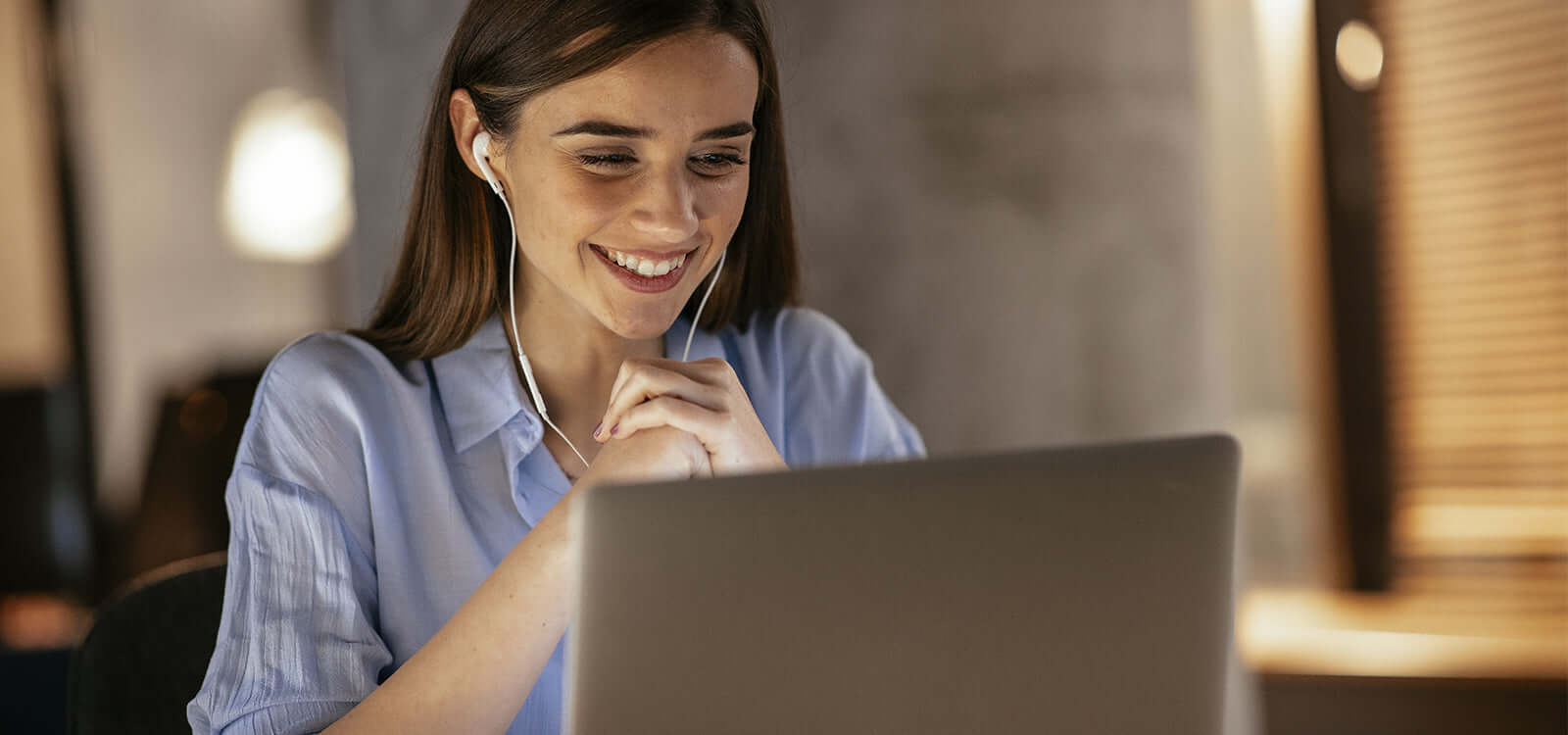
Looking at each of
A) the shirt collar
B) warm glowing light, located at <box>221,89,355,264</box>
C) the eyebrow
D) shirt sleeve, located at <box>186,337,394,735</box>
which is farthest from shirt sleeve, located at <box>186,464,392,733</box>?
warm glowing light, located at <box>221,89,355,264</box>

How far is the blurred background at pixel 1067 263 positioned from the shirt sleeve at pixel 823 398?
345mm

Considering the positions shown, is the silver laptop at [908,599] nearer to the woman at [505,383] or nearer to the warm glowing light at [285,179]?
the woman at [505,383]

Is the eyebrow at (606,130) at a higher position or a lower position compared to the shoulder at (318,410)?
higher

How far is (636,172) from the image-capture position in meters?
1.18

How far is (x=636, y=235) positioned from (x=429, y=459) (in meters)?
0.27

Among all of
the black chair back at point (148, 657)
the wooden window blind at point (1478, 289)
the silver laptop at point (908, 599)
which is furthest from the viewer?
the wooden window blind at point (1478, 289)

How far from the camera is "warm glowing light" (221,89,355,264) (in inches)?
180

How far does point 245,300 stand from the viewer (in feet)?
15.2

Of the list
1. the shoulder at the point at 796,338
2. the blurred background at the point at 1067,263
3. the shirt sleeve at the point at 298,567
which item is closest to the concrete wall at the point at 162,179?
the blurred background at the point at 1067,263

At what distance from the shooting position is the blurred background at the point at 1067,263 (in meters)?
1.89

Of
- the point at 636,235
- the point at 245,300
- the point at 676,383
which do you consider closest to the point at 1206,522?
the point at 676,383

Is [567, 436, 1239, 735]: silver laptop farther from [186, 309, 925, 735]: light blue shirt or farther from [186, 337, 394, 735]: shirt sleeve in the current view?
[186, 337, 394, 735]: shirt sleeve

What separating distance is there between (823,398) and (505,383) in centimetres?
35

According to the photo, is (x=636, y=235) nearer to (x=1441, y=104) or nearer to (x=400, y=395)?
(x=400, y=395)
